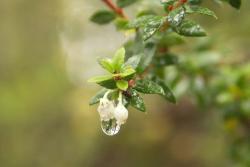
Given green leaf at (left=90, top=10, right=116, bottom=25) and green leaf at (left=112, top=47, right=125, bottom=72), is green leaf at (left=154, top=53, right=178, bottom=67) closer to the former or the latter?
green leaf at (left=90, top=10, right=116, bottom=25)

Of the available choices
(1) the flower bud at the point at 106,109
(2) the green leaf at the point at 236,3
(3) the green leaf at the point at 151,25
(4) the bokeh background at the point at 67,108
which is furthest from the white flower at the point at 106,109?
(4) the bokeh background at the point at 67,108

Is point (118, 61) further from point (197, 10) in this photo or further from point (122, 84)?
point (197, 10)

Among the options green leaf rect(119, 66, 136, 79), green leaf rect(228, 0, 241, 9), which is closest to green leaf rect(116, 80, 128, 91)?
green leaf rect(119, 66, 136, 79)

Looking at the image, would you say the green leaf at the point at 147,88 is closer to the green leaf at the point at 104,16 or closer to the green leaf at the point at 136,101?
the green leaf at the point at 136,101

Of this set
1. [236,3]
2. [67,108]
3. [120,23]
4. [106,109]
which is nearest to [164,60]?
[120,23]

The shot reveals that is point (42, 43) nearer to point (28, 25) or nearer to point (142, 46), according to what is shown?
point (28, 25)
